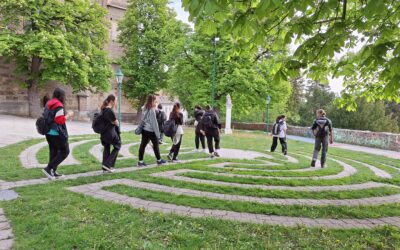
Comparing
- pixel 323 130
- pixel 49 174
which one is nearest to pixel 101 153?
pixel 49 174

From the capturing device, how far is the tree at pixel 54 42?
64.1 ft

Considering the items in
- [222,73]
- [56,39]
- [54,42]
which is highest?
[56,39]

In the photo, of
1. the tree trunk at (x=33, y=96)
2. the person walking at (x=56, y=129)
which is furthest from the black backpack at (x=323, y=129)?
the tree trunk at (x=33, y=96)

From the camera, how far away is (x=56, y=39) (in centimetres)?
1991

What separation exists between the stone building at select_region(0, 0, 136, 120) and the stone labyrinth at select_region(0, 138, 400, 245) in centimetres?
1869

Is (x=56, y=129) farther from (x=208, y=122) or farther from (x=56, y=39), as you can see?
(x=56, y=39)

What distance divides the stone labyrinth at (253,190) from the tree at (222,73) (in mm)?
15027

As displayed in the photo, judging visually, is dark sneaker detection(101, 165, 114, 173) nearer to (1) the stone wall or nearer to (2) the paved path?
(2) the paved path

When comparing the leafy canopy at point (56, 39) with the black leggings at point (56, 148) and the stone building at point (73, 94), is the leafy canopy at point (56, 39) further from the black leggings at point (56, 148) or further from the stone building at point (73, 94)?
the black leggings at point (56, 148)

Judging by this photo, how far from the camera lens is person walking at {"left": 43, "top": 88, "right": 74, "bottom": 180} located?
18.6 ft

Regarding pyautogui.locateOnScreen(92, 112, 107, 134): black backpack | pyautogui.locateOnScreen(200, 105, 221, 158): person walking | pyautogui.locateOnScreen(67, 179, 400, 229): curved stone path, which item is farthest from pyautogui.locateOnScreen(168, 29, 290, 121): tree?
pyautogui.locateOnScreen(67, 179, 400, 229): curved stone path

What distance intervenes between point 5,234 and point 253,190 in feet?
13.9

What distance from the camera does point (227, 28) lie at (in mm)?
3463

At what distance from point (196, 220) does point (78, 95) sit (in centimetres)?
2823
